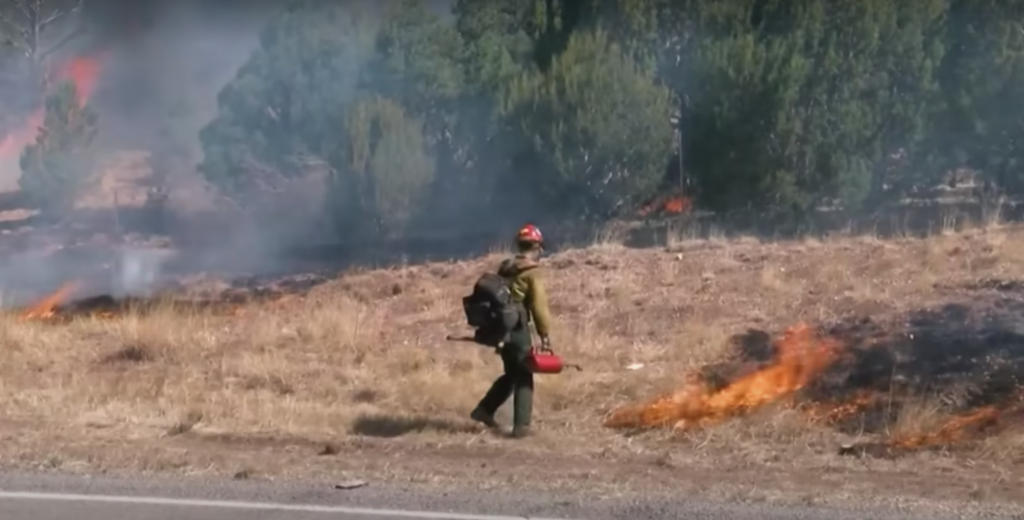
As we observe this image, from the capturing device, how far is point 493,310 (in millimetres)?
9414

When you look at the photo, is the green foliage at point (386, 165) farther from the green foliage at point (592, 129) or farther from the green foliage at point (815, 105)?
the green foliage at point (815, 105)

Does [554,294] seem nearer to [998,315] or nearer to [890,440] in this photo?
[998,315]

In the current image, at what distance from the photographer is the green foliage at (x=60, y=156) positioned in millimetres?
24750

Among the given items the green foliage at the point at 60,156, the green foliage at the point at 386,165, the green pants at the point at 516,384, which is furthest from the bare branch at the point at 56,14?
the green pants at the point at 516,384

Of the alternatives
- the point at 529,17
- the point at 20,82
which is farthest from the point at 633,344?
the point at 20,82

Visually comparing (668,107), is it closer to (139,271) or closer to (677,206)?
(677,206)

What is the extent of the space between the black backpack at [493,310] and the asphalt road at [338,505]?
6.04 feet

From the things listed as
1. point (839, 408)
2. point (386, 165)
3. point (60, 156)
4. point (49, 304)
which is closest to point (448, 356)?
point (839, 408)

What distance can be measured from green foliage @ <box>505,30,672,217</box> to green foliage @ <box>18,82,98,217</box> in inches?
364

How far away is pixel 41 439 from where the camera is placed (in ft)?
32.0

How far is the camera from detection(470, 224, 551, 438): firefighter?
9562 millimetres

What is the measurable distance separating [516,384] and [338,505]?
2665 millimetres

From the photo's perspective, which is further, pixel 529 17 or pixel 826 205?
pixel 529 17

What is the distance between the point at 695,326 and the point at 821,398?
2.66 meters
